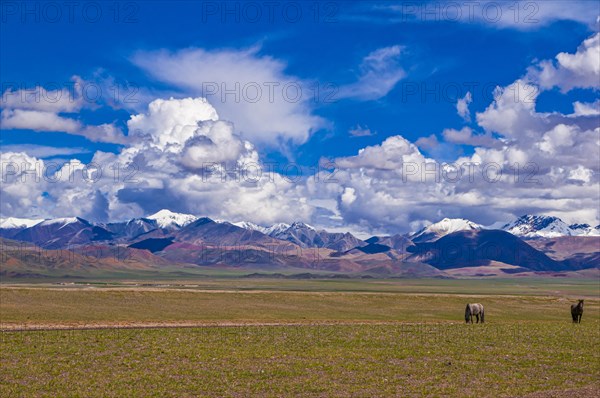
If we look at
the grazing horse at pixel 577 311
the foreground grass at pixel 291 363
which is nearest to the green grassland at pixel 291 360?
the foreground grass at pixel 291 363

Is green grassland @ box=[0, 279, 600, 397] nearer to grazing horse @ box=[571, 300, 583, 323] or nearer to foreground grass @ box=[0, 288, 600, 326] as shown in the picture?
foreground grass @ box=[0, 288, 600, 326]

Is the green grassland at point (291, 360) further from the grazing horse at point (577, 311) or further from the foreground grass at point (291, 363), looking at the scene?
the grazing horse at point (577, 311)

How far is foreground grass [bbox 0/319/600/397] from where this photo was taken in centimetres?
3052

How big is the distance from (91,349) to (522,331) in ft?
111

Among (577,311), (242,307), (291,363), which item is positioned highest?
(577,311)

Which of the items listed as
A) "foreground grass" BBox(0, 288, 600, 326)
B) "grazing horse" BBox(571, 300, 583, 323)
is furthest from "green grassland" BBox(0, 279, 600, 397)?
"grazing horse" BBox(571, 300, 583, 323)

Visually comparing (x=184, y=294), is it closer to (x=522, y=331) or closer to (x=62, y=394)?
(x=522, y=331)

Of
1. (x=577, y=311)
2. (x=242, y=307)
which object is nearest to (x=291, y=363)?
(x=577, y=311)

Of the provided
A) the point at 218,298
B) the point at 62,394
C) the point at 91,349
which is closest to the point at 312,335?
the point at 91,349

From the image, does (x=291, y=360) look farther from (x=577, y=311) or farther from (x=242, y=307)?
(x=242, y=307)

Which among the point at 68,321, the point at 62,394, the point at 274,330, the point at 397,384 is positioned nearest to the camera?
the point at 62,394

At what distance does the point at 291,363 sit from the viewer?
36.7 meters

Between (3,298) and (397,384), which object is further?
(3,298)

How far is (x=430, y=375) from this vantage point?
112 ft
